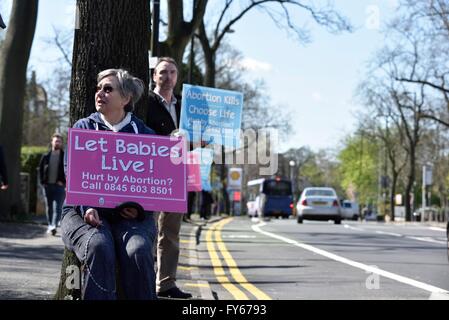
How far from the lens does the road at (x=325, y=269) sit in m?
9.31

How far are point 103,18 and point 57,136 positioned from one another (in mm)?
10058

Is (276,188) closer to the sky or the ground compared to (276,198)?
closer to the sky

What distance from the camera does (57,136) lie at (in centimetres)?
1606

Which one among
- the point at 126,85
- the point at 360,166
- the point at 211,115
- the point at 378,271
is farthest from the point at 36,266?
the point at 360,166

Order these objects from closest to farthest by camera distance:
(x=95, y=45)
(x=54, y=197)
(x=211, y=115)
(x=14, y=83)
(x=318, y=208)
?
1. (x=95, y=45)
2. (x=211, y=115)
3. (x=54, y=197)
4. (x=14, y=83)
5. (x=318, y=208)

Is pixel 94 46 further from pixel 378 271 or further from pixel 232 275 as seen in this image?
pixel 378 271

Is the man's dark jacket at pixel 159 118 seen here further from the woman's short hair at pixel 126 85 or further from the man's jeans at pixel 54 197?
the man's jeans at pixel 54 197

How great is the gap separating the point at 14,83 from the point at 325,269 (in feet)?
33.8

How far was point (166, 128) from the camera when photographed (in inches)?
313

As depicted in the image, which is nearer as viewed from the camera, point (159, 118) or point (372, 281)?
point (159, 118)

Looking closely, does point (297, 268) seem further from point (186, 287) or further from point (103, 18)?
point (103, 18)

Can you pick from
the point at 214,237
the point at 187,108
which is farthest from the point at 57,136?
the point at 187,108

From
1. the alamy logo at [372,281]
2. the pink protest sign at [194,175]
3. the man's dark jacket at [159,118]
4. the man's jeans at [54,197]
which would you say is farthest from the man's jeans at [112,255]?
the man's jeans at [54,197]

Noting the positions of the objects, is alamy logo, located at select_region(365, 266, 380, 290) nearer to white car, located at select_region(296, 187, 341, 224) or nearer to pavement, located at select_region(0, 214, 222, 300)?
pavement, located at select_region(0, 214, 222, 300)
